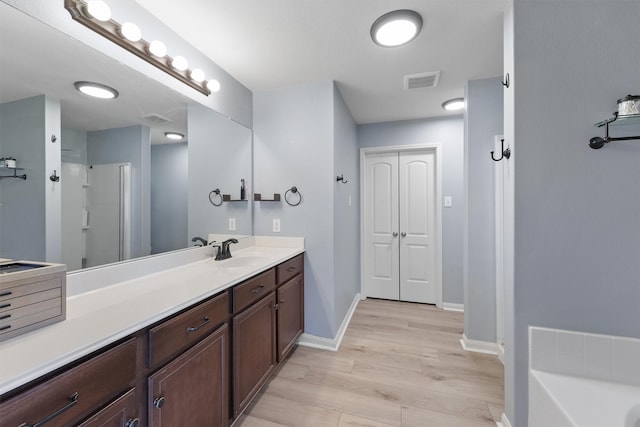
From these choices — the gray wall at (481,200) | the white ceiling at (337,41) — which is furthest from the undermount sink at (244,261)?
the gray wall at (481,200)

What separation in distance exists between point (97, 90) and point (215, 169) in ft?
2.92

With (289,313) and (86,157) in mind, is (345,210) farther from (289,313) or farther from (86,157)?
(86,157)

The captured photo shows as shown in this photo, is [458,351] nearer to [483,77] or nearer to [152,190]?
[483,77]

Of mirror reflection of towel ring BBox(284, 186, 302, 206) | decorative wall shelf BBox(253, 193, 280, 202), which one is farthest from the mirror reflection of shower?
mirror reflection of towel ring BBox(284, 186, 302, 206)

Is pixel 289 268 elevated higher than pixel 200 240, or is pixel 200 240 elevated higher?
pixel 200 240

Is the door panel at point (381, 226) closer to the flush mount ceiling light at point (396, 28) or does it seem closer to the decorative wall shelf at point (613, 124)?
the flush mount ceiling light at point (396, 28)

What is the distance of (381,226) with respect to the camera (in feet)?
11.2

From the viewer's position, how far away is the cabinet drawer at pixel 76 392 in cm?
58

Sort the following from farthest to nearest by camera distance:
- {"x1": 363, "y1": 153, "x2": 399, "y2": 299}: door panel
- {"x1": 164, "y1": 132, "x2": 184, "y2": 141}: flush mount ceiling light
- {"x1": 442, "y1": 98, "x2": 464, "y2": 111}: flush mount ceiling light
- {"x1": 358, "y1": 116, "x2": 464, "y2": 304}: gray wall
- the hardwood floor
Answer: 1. {"x1": 363, "y1": 153, "x2": 399, "y2": 299}: door panel
2. {"x1": 358, "y1": 116, "x2": 464, "y2": 304}: gray wall
3. {"x1": 442, "y1": 98, "x2": 464, "y2": 111}: flush mount ceiling light
4. {"x1": 164, "y1": 132, "x2": 184, "y2": 141}: flush mount ceiling light
5. the hardwood floor

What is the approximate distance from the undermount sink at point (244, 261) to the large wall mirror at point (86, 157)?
0.32 metres

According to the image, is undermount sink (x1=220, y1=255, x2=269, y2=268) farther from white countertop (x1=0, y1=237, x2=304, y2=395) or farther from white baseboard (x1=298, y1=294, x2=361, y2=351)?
white baseboard (x1=298, y1=294, x2=361, y2=351)

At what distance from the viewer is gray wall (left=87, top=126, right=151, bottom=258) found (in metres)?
1.26

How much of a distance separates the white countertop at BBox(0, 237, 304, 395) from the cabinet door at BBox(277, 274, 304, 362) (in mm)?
322

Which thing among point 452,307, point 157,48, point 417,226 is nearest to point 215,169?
point 157,48
